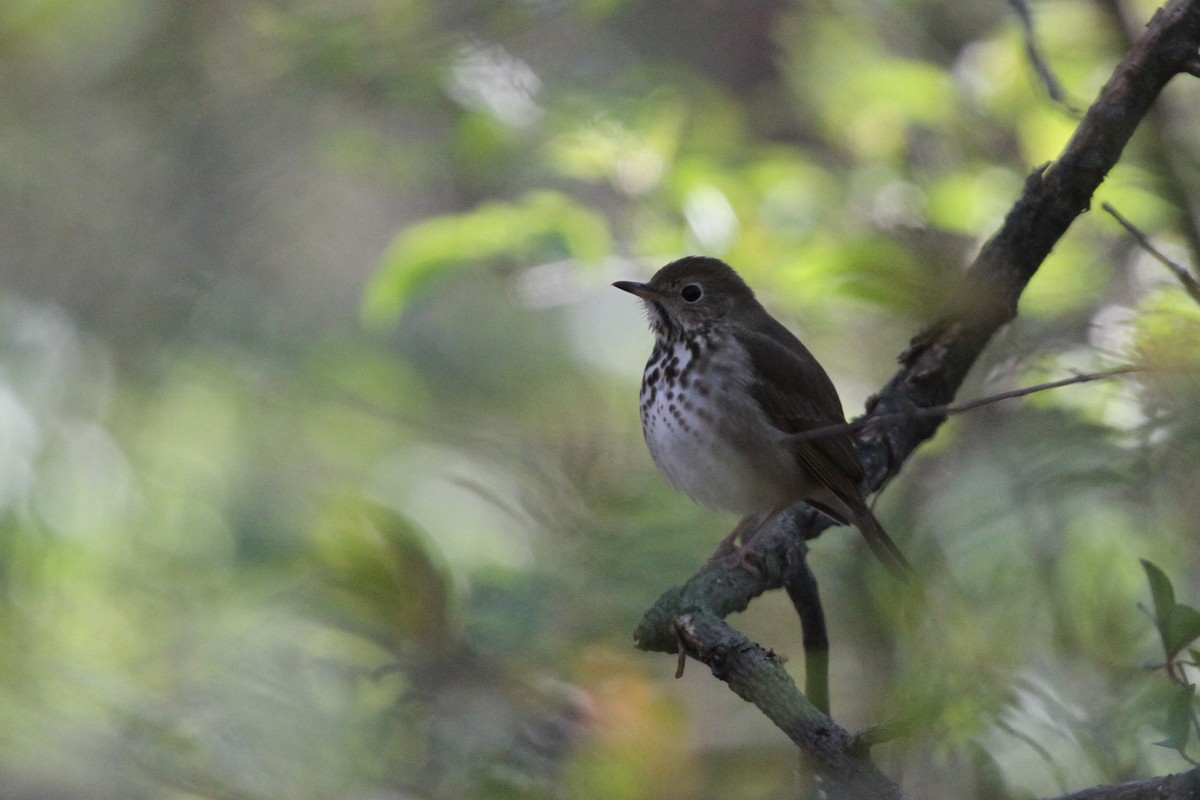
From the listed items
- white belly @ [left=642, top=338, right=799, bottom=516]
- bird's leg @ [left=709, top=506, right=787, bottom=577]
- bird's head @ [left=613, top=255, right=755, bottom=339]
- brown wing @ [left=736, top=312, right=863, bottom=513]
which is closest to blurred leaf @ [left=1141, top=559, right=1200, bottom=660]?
bird's leg @ [left=709, top=506, right=787, bottom=577]

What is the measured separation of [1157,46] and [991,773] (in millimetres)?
1384

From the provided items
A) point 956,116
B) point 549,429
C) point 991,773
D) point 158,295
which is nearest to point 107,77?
point 158,295

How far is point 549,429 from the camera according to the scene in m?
4.30

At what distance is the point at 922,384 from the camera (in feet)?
8.93

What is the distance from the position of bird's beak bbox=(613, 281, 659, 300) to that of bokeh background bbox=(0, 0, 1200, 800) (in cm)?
18

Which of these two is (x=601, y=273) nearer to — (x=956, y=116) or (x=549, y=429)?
(x=549, y=429)

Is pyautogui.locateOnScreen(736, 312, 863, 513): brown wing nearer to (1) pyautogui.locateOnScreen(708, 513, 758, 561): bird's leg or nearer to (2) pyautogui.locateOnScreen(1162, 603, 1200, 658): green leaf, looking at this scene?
(1) pyautogui.locateOnScreen(708, 513, 758, 561): bird's leg

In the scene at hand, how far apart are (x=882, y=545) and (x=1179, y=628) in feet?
3.69

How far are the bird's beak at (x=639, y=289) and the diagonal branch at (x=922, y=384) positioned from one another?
754 millimetres

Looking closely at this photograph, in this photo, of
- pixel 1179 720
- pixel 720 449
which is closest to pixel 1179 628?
pixel 1179 720

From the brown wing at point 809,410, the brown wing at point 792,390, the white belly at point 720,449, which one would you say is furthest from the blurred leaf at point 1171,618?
the white belly at point 720,449

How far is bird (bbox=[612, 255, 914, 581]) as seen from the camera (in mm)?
2920

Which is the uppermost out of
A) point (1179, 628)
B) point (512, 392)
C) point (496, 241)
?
point (512, 392)

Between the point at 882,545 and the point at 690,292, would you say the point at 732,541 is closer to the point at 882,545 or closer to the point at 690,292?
the point at 882,545
